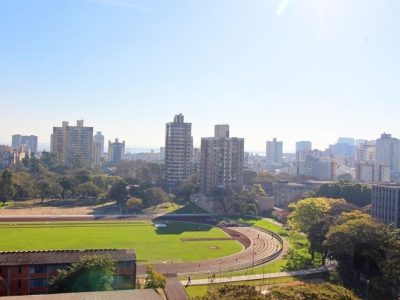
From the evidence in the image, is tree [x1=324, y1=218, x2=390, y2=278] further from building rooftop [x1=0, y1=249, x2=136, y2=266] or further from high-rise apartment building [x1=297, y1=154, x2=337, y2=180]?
high-rise apartment building [x1=297, y1=154, x2=337, y2=180]

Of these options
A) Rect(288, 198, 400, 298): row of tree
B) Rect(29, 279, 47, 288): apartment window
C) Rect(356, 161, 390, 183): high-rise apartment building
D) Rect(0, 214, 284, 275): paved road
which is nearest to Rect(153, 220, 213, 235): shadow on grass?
Rect(0, 214, 284, 275): paved road

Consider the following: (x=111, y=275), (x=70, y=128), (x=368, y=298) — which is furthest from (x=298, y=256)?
(x=70, y=128)

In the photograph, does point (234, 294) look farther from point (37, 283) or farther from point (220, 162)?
point (220, 162)

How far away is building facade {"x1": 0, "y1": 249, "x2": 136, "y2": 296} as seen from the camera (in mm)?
28984

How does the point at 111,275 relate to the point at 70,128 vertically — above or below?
below

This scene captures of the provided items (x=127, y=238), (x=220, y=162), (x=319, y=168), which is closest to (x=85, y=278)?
(x=127, y=238)

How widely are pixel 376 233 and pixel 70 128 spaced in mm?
122711

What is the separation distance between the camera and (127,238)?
1987 inches

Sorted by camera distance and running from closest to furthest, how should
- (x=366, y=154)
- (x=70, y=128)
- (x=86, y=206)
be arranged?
1. (x=86, y=206)
2. (x=70, y=128)
3. (x=366, y=154)

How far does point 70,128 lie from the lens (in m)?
142

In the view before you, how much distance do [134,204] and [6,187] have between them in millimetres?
20919

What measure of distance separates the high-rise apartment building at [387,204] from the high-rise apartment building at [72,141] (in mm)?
105472

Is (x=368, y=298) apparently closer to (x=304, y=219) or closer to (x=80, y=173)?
(x=304, y=219)

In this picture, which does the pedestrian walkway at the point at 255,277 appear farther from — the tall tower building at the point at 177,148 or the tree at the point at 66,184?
the tall tower building at the point at 177,148
